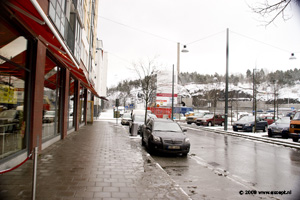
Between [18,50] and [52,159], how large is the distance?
3.28 meters

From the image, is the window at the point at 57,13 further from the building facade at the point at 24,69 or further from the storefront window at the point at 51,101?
the storefront window at the point at 51,101

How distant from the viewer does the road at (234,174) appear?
5219 mm

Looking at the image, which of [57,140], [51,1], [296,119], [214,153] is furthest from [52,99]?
[296,119]

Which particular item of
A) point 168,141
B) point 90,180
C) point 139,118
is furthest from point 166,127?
point 139,118

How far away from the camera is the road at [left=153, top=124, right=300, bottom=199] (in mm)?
5219

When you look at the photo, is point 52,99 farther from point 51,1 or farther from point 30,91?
point 51,1

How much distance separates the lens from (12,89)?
611 cm

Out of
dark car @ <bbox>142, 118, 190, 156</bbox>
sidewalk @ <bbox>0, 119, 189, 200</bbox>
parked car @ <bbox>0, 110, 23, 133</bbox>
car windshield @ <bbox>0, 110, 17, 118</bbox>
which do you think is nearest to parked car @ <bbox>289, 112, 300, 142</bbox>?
dark car @ <bbox>142, 118, 190, 156</bbox>

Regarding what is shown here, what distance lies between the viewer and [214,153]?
10367 millimetres

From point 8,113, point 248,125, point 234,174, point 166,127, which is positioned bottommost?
point 234,174

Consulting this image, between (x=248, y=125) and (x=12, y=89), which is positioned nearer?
(x=12, y=89)

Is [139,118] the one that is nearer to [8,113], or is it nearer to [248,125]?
[248,125]

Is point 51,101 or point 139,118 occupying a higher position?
point 51,101

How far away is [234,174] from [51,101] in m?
A: 7.64
